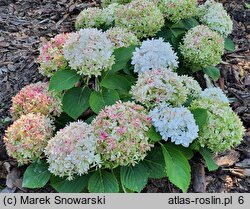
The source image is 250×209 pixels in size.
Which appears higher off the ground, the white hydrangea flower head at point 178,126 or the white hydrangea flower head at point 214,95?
the white hydrangea flower head at point 178,126

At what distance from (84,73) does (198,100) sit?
2.28 feet

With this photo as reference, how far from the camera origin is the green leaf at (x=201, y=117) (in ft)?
7.95

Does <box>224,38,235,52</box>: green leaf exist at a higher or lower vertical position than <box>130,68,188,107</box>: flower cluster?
lower

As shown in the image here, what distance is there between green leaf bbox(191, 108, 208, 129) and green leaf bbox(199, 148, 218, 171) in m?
0.16

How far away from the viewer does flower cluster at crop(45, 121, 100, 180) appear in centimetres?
223

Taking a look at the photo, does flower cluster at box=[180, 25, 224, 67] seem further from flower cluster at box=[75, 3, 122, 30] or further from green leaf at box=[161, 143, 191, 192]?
green leaf at box=[161, 143, 191, 192]

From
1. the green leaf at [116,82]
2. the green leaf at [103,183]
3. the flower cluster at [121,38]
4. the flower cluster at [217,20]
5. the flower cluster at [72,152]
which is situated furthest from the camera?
the flower cluster at [217,20]

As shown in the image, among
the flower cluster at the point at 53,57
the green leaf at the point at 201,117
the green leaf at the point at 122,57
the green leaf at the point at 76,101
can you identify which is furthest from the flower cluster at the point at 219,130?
the flower cluster at the point at 53,57

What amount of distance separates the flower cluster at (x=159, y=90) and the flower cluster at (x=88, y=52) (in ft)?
0.83

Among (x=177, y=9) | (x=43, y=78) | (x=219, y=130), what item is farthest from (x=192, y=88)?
(x=43, y=78)

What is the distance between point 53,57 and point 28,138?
62 cm

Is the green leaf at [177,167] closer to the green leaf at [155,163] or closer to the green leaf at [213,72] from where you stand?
the green leaf at [155,163]

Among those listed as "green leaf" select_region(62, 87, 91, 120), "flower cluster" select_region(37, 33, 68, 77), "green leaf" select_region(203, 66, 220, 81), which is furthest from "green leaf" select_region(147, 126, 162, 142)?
"green leaf" select_region(203, 66, 220, 81)

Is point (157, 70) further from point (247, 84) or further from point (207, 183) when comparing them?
point (247, 84)
